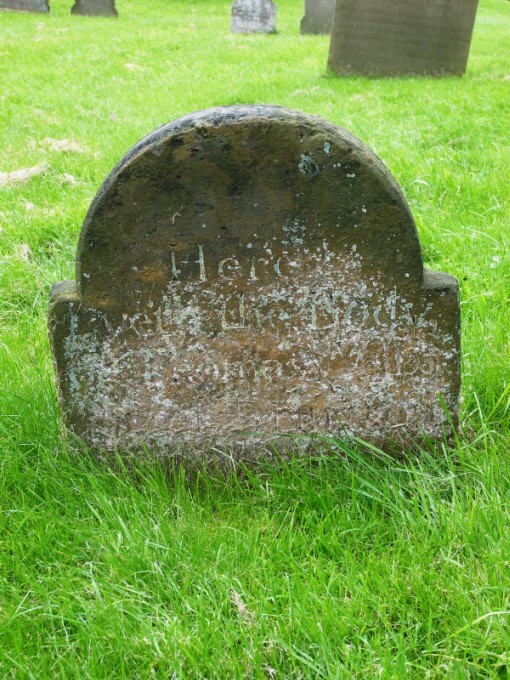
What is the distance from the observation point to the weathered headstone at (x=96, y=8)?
17.7 meters

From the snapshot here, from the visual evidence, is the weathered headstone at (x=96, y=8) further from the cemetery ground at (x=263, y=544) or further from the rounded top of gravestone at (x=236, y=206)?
the rounded top of gravestone at (x=236, y=206)

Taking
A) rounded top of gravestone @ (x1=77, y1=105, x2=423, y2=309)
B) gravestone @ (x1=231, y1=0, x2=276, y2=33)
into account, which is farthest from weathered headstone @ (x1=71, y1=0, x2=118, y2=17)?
rounded top of gravestone @ (x1=77, y1=105, x2=423, y2=309)

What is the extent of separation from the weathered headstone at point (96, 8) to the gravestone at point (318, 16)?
4.71 meters

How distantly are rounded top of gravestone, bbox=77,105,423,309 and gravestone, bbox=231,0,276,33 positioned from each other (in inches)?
618

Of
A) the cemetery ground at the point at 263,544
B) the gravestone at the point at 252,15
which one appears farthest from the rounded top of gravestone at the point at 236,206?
the gravestone at the point at 252,15

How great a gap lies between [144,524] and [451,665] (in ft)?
3.17

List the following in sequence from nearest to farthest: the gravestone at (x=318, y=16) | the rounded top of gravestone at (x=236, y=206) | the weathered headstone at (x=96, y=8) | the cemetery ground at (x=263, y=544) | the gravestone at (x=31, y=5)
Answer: the cemetery ground at (x=263, y=544) < the rounded top of gravestone at (x=236, y=206) < the gravestone at (x=318, y=16) < the weathered headstone at (x=96, y=8) < the gravestone at (x=31, y=5)

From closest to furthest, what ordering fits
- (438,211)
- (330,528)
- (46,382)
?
(330,528), (46,382), (438,211)

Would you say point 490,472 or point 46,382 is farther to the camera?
point 46,382

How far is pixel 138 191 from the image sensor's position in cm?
229

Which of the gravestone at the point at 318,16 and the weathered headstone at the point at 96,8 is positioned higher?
the gravestone at the point at 318,16

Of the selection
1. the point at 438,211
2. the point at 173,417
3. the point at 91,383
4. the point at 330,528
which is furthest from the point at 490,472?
the point at 438,211

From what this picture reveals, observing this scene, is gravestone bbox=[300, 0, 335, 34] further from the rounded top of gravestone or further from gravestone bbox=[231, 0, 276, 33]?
the rounded top of gravestone

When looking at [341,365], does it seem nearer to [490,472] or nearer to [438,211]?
[490,472]
